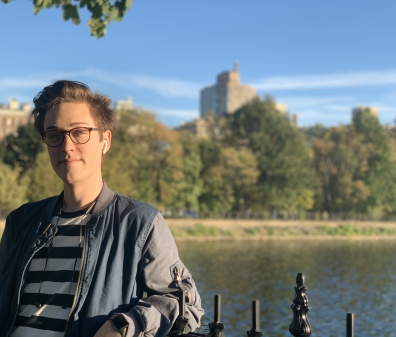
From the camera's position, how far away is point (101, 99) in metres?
2.07

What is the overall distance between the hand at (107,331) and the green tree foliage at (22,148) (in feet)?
122

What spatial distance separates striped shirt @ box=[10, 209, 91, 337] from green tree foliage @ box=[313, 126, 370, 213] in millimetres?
49945

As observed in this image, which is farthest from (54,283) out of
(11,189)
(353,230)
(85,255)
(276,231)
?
(353,230)

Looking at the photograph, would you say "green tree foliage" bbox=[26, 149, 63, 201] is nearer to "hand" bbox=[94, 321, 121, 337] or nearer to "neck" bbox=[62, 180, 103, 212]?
"neck" bbox=[62, 180, 103, 212]

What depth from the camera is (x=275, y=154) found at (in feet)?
154

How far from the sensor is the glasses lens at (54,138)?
2.03 m

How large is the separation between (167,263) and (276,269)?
22708 millimetres

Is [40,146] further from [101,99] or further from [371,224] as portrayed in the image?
[101,99]

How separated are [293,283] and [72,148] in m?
Result: 20.2

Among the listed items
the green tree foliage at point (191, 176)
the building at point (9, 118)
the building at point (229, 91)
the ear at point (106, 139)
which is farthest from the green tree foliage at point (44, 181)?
the building at point (229, 91)

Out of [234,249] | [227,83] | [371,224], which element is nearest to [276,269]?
[234,249]

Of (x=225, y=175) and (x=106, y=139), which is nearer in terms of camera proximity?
(x=106, y=139)

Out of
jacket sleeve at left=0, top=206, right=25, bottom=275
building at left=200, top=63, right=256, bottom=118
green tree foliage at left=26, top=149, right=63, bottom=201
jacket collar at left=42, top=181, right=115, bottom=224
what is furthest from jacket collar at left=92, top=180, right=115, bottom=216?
building at left=200, top=63, right=256, bottom=118

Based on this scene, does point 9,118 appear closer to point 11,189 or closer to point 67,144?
point 11,189
